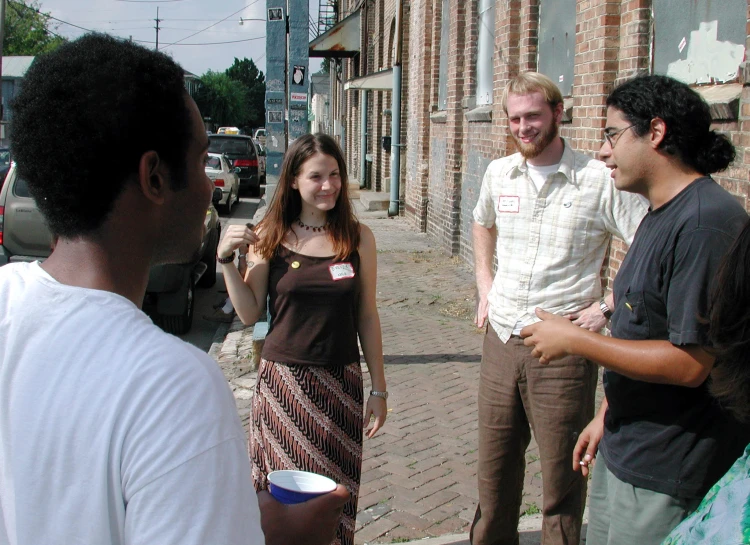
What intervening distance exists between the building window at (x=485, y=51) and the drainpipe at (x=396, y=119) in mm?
6460

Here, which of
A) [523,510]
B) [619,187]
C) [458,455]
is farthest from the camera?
[458,455]

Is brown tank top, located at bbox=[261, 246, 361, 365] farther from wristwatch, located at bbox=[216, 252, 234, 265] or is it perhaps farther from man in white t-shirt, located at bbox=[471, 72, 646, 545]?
man in white t-shirt, located at bbox=[471, 72, 646, 545]

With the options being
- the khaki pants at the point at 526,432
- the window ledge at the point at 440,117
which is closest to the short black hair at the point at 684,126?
the khaki pants at the point at 526,432

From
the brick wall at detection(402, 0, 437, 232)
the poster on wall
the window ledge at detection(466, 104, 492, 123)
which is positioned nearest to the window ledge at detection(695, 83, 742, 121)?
the poster on wall

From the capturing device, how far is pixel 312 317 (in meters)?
3.08

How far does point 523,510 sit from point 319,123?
54549 mm

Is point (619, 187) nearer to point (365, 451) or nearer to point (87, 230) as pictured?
point (87, 230)

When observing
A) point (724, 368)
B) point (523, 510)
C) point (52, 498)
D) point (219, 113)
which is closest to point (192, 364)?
point (52, 498)

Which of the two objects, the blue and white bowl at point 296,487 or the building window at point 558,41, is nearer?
the blue and white bowl at point 296,487

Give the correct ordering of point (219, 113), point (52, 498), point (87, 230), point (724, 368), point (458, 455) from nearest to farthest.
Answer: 1. point (52, 498)
2. point (87, 230)
3. point (724, 368)
4. point (458, 455)
5. point (219, 113)

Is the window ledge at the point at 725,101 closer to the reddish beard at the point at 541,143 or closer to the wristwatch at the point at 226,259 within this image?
the reddish beard at the point at 541,143

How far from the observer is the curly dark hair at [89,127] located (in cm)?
111

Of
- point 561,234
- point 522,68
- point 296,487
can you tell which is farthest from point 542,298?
point 522,68

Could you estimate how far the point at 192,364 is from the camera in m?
1.05
